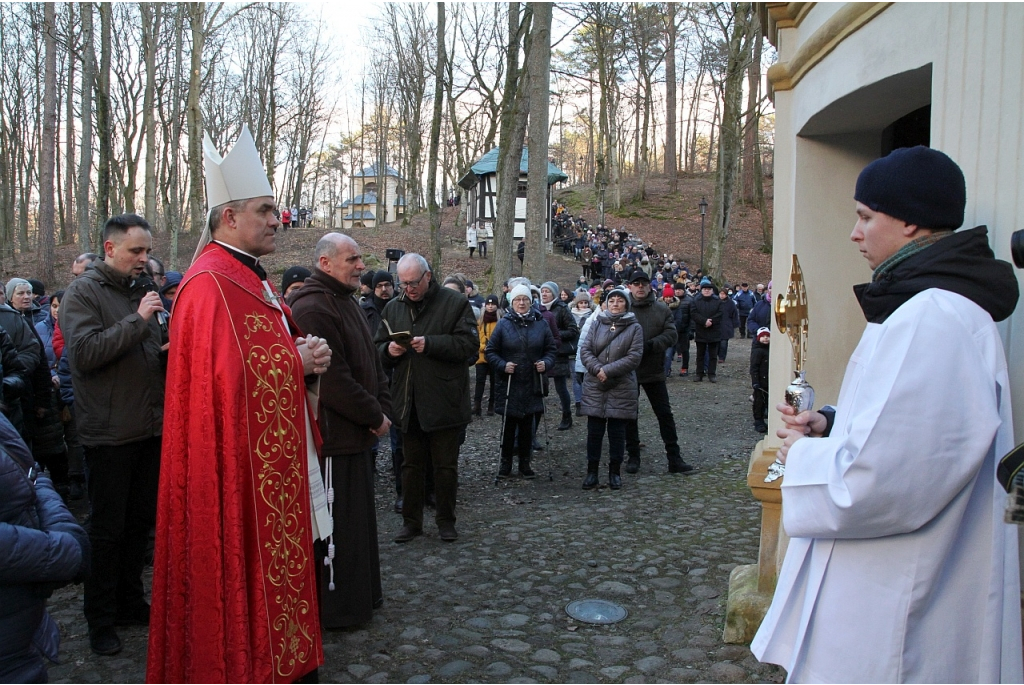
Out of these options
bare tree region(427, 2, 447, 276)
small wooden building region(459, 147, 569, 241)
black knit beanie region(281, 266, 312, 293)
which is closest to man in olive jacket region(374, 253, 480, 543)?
black knit beanie region(281, 266, 312, 293)

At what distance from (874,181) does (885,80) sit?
1377 mm

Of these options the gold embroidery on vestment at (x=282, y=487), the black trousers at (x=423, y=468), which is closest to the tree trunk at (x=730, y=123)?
the black trousers at (x=423, y=468)

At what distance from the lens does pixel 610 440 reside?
7.75 meters

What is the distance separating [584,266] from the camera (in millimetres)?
30984

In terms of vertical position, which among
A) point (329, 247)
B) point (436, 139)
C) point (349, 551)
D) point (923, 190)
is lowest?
point (349, 551)

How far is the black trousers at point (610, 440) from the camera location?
7.71 metres

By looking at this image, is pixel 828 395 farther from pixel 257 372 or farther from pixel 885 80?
pixel 257 372

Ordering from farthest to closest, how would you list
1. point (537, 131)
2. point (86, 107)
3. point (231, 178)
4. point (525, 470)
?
point (86, 107) < point (537, 131) < point (525, 470) < point (231, 178)

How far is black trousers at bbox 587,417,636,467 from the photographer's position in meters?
7.71

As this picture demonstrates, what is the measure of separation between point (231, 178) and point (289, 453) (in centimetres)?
122

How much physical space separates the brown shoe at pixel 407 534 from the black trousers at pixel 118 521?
77.4 inches

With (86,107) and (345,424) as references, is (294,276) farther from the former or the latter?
(86,107)

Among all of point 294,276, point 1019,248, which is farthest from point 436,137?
point 1019,248

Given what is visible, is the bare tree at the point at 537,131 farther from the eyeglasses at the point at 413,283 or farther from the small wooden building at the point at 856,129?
the small wooden building at the point at 856,129
